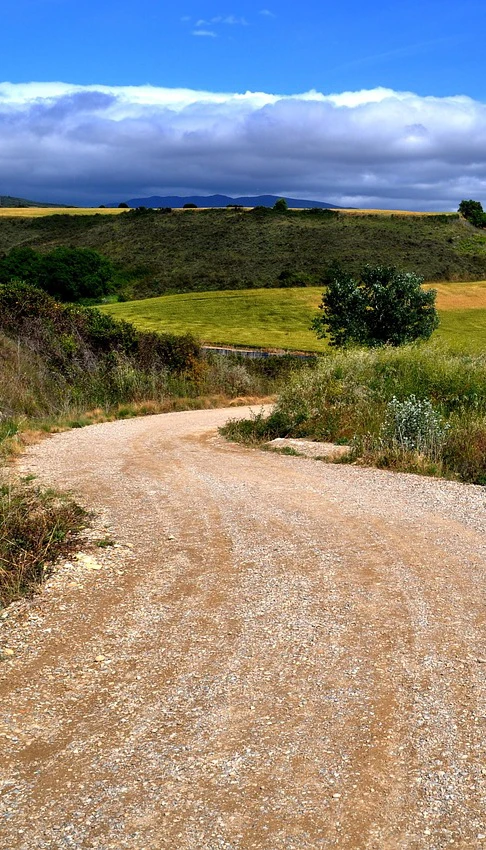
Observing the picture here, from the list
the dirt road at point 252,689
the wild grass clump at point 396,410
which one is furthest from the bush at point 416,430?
the dirt road at point 252,689

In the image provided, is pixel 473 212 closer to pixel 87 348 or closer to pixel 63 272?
pixel 63 272

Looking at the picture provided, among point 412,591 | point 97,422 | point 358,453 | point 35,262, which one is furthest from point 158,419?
point 35,262

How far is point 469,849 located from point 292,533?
4.56 metres

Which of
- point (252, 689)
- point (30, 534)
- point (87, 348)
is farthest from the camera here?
point (87, 348)

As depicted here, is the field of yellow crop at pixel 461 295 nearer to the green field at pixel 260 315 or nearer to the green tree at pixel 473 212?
the green field at pixel 260 315

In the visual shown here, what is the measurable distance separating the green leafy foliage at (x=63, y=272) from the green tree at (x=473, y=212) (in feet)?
153

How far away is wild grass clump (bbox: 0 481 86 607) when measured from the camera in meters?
5.95

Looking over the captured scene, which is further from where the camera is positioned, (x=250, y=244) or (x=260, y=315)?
(x=250, y=244)

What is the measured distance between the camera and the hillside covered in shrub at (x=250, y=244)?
71.7 metres

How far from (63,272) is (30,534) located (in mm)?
65342

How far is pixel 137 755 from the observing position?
3.78 m

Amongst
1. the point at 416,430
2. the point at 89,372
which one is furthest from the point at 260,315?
the point at 416,430

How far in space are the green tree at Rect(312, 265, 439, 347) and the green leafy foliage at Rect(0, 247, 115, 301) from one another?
129 feet

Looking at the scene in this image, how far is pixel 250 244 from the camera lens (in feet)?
272
